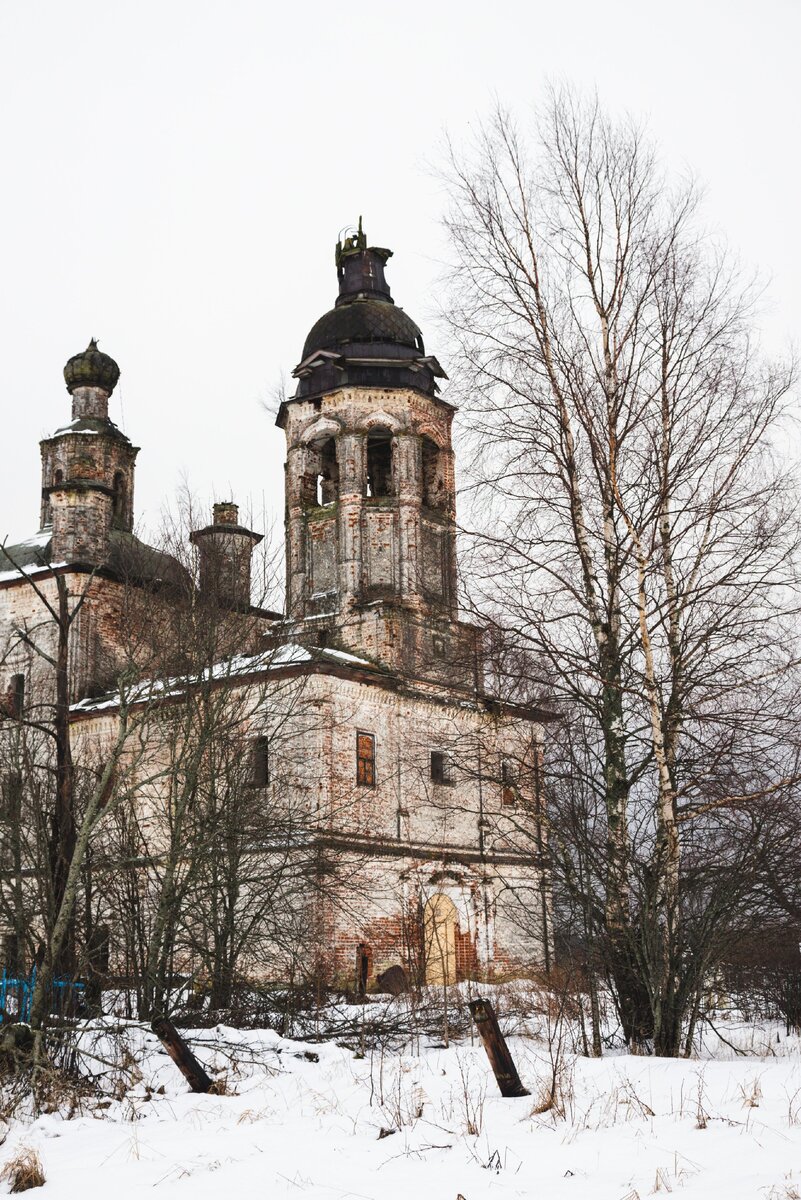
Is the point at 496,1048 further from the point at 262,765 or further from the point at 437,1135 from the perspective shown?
the point at 262,765

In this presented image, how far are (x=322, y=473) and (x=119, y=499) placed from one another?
703 centimetres

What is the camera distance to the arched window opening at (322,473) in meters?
27.4

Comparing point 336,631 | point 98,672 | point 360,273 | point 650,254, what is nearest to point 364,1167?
point 650,254

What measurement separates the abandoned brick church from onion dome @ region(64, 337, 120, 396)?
66mm

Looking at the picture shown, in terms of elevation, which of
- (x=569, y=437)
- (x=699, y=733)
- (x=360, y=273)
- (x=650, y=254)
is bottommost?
(x=699, y=733)

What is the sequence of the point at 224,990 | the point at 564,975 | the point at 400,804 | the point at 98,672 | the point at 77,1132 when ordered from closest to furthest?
the point at 77,1132
the point at 564,975
the point at 224,990
the point at 400,804
the point at 98,672

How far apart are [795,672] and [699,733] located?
3.64 feet

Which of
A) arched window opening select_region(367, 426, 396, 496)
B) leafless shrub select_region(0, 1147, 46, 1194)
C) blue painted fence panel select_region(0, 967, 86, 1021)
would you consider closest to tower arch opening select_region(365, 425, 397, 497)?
arched window opening select_region(367, 426, 396, 496)

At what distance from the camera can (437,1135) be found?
7.45 metres

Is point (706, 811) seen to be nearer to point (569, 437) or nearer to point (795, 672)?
point (795, 672)

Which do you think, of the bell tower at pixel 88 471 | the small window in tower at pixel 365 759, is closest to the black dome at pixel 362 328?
the bell tower at pixel 88 471

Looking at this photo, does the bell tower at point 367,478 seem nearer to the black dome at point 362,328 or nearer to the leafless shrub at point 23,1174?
the black dome at point 362,328

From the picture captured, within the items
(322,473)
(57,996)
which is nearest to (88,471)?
(322,473)

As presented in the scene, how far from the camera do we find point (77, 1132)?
837 centimetres
